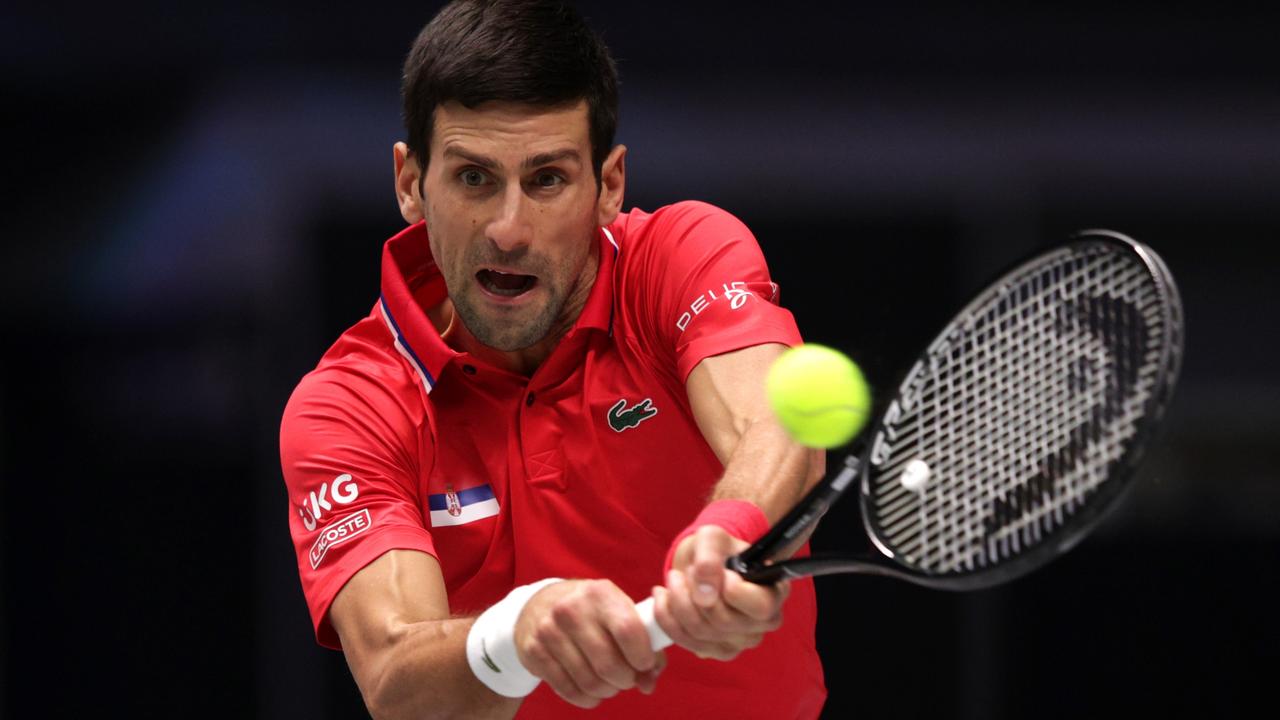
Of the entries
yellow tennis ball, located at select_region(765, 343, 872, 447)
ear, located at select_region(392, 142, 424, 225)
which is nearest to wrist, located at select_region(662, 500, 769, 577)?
yellow tennis ball, located at select_region(765, 343, 872, 447)

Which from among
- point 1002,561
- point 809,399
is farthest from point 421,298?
point 1002,561

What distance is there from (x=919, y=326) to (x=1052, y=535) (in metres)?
2.51

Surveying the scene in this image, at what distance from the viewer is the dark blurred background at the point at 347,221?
394cm

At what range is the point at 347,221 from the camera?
13.2 feet

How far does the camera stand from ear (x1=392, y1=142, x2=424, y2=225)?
7.66 ft

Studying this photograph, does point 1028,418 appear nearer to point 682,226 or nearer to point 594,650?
point 594,650

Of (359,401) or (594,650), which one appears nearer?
(594,650)

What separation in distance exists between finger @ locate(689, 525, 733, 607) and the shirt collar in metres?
0.70

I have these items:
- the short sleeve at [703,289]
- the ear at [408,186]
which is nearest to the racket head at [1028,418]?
the short sleeve at [703,289]

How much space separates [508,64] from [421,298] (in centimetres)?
46

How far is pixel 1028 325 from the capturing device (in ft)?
5.79

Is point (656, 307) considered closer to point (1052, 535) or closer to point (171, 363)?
point (1052, 535)

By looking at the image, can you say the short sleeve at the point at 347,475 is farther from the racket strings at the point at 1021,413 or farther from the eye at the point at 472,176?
the racket strings at the point at 1021,413

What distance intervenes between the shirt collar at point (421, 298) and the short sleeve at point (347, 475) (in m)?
0.05
